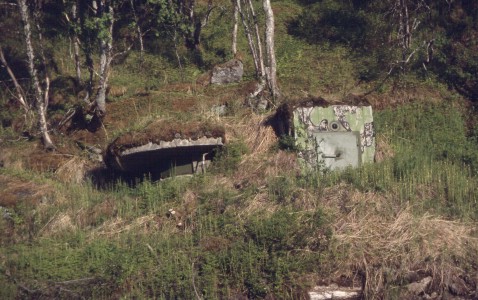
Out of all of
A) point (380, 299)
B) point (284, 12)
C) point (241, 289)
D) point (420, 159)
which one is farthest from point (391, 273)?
point (284, 12)

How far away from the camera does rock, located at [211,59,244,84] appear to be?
22219 mm

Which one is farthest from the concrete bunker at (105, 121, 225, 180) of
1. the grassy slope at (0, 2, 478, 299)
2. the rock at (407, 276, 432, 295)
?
the rock at (407, 276, 432, 295)

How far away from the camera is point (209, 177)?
1672 centimetres

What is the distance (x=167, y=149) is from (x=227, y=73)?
6.01 m

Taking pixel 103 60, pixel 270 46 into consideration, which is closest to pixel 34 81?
pixel 103 60

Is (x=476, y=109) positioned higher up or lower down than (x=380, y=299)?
higher up

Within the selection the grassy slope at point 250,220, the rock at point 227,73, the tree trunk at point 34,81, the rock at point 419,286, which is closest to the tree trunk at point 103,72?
the grassy slope at point 250,220

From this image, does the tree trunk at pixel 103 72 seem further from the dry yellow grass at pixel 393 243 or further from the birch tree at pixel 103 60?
the dry yellow grass at pixel 393 243

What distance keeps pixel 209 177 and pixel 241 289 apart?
393cm

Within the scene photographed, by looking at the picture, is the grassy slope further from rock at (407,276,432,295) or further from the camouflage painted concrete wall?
the camouflage painted concrete wall

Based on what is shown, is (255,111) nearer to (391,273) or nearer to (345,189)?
(345,189)

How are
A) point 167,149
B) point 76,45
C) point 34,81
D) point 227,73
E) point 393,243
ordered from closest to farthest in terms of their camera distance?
point 393,243
point 167,149
point 34,81
point 227,73
point 76,45

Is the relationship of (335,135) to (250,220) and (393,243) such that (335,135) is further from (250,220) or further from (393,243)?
(393,243)

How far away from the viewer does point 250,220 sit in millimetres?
14445
